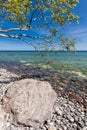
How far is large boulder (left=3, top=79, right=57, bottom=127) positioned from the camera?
11.0 meters

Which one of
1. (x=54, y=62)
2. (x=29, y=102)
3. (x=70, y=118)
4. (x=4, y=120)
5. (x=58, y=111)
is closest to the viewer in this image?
(x=4, y=120)

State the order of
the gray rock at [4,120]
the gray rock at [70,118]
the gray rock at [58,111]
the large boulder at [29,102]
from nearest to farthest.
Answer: the gray rock at [4,120] < the large boulder at [29,102] < the gray rock at [70,118] < the gray rock at [58,111]

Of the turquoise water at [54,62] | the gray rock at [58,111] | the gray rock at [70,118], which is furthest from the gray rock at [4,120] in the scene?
the turquoise water at [54,62]

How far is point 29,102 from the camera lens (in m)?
11.6

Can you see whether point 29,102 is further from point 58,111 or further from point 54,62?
point 54,62

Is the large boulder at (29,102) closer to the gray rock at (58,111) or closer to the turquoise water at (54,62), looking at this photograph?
the gray rock at (58,111)

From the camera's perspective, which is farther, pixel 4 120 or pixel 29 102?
pixel 29 102

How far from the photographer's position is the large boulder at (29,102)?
1100 cm

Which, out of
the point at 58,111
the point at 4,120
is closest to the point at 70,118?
the point at 58,111

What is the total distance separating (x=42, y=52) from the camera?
15.6 metres

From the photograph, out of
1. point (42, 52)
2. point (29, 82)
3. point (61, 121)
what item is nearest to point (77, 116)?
point (61, 121)

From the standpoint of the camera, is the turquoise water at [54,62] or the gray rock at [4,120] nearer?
the gray rock at [4,120]

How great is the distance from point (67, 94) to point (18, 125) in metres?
6.09

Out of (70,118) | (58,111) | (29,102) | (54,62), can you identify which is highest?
(29,102)
